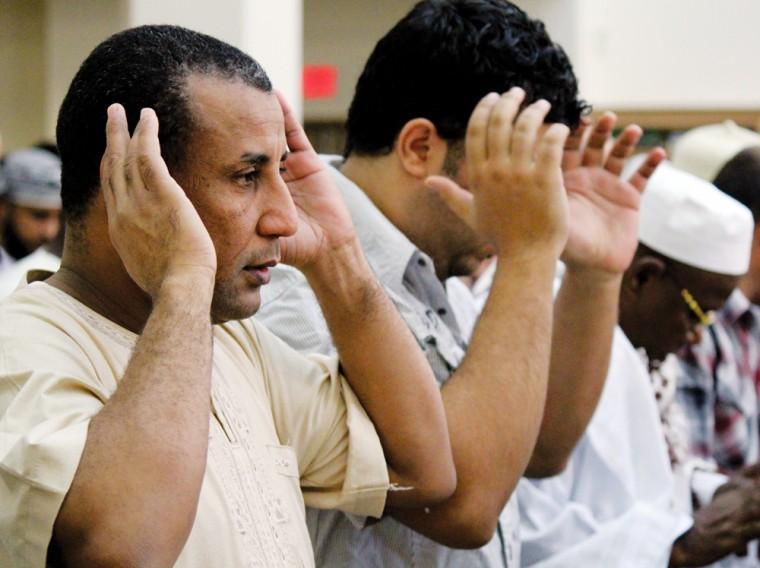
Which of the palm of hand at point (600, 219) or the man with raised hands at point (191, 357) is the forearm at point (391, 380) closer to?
the man with raised hands at point (191, 357)

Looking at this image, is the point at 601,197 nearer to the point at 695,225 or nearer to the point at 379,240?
the point at 379,240

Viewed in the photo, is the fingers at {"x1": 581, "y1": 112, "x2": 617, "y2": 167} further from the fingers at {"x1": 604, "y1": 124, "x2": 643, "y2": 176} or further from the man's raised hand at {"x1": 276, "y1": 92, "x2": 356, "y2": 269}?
the man's raised hand at {"x1": 276, "y1": 92, "x2": 356, "y2": 269}

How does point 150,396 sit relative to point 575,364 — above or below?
above

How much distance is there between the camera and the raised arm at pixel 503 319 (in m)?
2.23

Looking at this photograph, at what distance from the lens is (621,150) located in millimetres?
2854

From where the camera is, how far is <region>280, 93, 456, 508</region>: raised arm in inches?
81.9

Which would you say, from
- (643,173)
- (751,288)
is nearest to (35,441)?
(643,173)

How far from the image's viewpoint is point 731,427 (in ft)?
14.2

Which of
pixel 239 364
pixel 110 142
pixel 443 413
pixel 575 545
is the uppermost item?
pixel 110 142

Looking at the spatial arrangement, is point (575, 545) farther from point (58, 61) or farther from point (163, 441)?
point (58, 61)

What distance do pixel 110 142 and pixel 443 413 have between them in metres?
0.74

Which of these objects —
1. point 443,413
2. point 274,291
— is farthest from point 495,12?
point 443,413

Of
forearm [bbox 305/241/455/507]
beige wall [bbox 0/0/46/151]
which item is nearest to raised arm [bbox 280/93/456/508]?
forearm [bbox 305/241/455/507]

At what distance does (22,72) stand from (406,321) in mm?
7390
